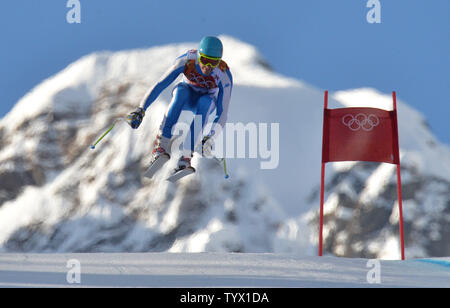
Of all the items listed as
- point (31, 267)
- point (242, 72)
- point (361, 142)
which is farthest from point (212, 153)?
point (242, 72)

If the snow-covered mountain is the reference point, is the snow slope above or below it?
below

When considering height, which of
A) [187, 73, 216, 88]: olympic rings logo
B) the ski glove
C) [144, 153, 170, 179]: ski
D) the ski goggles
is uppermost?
the ski goggles

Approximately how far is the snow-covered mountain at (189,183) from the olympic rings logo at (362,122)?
84.6 meters

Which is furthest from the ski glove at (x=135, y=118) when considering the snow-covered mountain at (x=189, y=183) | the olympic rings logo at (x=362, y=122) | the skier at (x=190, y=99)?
the snow-covered mountain at (x=189, y=183)

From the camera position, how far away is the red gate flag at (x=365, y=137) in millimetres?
15602

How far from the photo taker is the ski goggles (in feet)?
37.9

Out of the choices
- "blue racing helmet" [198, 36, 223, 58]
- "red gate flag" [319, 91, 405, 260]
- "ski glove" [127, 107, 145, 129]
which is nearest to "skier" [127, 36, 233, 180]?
"ski glove" [127, 107, 145, 129]

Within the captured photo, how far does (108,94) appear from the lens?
131250 millimetres

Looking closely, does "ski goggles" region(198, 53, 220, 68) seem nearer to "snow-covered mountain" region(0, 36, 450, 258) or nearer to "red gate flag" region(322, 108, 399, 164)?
"red gate flag" region(322, 108, 399, 164)

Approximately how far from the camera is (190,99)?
12.0 meters

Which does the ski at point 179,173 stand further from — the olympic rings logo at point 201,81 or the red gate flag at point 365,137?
the red gate flag at point 365,137

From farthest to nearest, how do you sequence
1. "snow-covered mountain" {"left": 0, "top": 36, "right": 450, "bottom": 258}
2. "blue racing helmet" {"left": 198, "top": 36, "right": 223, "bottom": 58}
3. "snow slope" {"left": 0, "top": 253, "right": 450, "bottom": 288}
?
"snow-covered mountain" {"left": 0, "top": 36, "right": 450, "bottom": 258}
"blue racing helmet" {"left": 198, "top": 36, "right": 223, "bottom": 58}
"snow slope" {"left": 0, "top": 253, "right": 450, "bottom": 288}

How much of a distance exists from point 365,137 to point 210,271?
6.47 m
